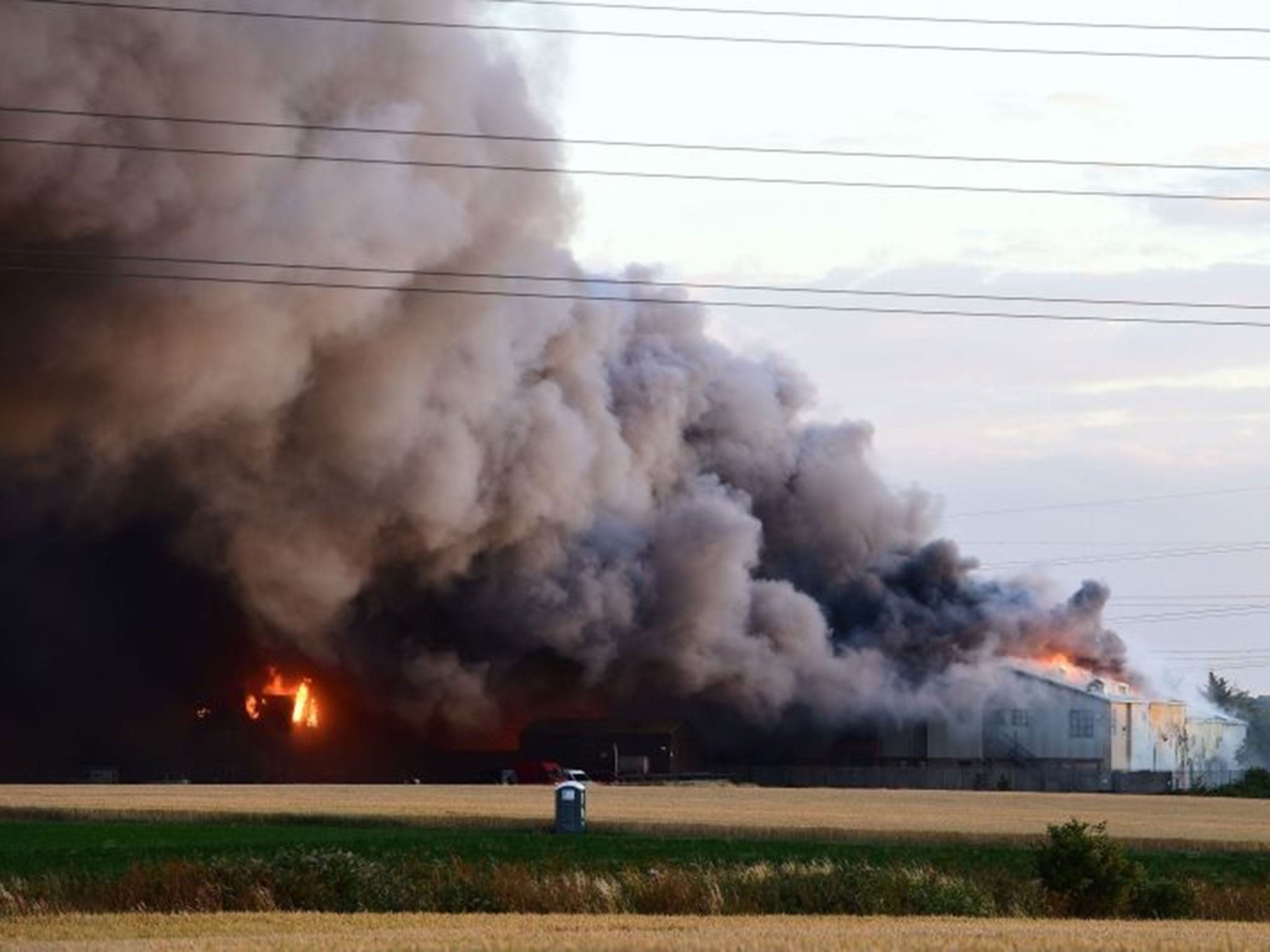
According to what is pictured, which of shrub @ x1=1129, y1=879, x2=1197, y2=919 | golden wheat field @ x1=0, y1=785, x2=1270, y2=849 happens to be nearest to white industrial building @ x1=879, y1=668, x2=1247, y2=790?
golden wheat field @ x1=0, y1=785, x2=1270, y2=849

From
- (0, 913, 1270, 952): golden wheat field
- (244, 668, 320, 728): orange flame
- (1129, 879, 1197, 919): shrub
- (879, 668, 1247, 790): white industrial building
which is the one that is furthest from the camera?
(879, 668, 1247, 790): white industrial building

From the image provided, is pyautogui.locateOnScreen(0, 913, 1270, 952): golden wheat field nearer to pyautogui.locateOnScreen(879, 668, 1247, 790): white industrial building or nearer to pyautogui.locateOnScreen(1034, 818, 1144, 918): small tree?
pyautogui.locateOnScreen(1034, 818, 1144, 918): small tree

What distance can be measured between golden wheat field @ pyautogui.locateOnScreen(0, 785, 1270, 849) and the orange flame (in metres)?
11.8

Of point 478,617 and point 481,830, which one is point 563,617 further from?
point 481,830

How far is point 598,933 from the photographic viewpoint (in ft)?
95.3

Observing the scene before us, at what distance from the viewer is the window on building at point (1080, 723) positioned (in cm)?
10075

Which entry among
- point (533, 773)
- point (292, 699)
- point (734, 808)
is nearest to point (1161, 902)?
point (734, 808)

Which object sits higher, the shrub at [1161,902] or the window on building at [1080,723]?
the window on building at [1080,723]

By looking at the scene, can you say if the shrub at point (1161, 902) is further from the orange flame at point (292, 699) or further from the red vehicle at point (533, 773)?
the orange flame at point (292, 699)

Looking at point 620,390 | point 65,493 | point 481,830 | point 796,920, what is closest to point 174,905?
point 796,920

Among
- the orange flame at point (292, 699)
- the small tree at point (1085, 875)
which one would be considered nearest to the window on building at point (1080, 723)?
the orange flame at point (292, 699)

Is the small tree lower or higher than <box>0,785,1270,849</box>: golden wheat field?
higher

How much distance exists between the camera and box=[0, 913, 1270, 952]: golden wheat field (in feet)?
88.5

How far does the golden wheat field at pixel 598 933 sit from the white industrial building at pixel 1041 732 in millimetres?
68025
